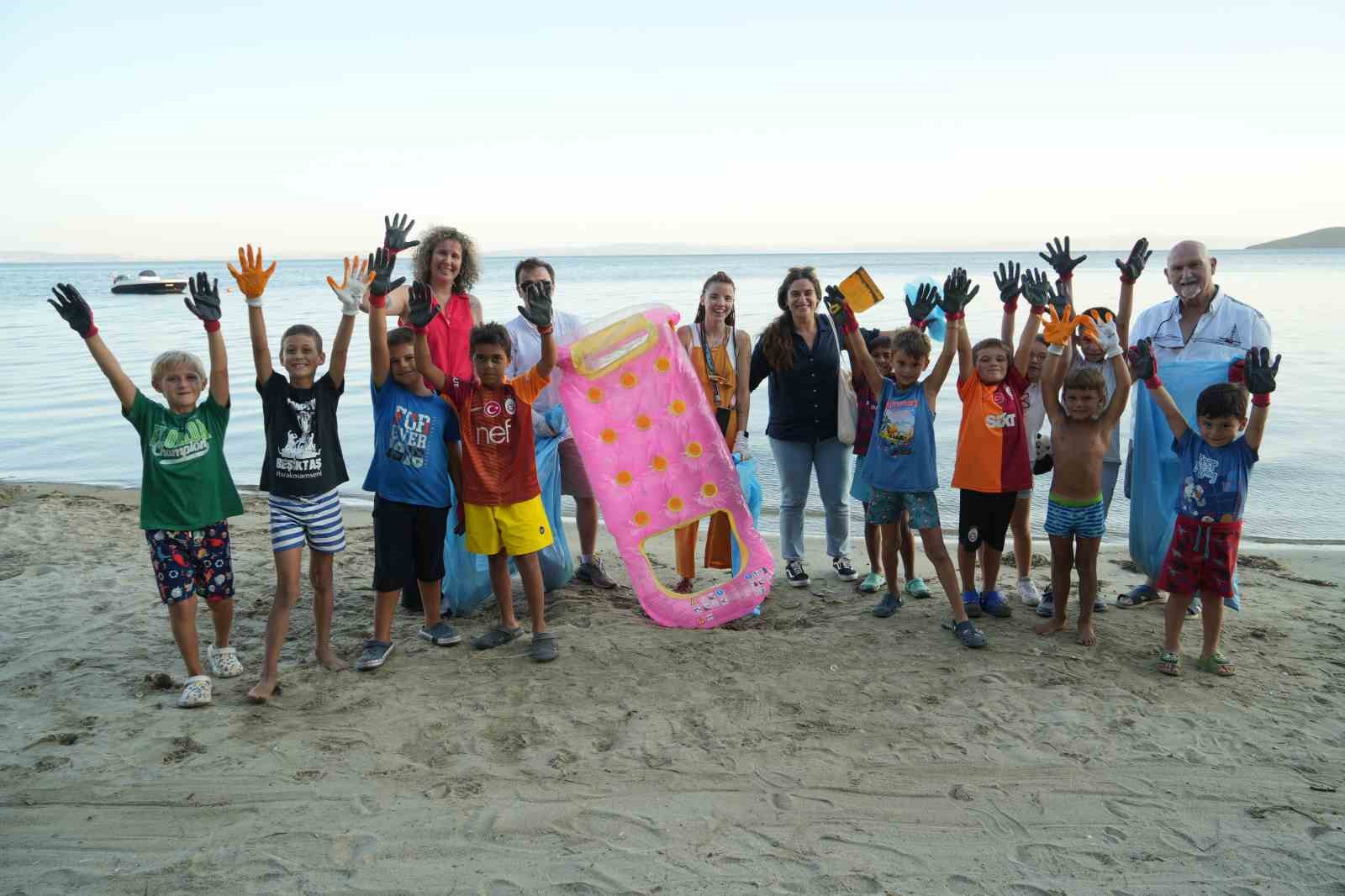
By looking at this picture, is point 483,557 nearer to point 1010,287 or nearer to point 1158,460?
point 1010,287

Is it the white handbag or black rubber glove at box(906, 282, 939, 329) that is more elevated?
black rubber glove at box(906, 282, 939, 329)

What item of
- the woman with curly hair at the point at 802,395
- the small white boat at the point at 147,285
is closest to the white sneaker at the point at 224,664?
the woman with curly hair at the point at 802,395

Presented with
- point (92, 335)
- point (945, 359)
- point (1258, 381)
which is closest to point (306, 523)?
point (92, 335)

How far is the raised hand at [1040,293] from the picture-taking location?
16.3 feet

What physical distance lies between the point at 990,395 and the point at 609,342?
209 cm

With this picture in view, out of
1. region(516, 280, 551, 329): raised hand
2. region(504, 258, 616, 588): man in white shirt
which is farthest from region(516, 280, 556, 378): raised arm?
region(504, 258, 616, 588): man in white shirt

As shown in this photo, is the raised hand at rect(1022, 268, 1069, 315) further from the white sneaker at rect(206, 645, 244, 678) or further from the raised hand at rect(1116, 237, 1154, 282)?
the white sneaker at rect(206, 645, 244, 678)

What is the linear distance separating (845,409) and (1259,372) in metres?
2.15

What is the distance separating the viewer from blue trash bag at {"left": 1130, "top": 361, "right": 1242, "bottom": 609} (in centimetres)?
522

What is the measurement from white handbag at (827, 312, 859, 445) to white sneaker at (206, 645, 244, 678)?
11.4 feet

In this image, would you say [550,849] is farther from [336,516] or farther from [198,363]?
[198,363]

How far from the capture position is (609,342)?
206 inches

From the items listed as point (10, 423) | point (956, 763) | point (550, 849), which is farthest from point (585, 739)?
point (10, 423)

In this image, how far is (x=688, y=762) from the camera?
3.67 m
